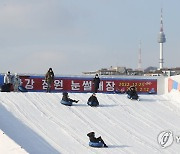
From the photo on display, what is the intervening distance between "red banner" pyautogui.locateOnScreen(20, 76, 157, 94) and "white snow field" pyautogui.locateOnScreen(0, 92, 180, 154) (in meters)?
1.44

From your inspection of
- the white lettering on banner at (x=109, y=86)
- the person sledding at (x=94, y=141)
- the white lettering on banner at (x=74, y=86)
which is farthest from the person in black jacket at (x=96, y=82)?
the person sledding at (x=94, y=141)

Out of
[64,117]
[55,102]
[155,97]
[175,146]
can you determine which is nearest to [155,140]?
[175,146]

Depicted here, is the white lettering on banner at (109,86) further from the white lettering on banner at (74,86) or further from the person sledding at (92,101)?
the person sledding at (92,101)

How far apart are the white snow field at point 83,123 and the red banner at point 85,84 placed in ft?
4.74

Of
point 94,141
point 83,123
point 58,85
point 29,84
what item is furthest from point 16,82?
point 94,141

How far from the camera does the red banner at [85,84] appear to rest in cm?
2191

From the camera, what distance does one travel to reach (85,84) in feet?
74.5

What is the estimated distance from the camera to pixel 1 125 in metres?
15.3

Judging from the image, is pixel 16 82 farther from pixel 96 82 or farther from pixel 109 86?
pixel 109 86

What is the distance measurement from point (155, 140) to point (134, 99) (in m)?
5.08

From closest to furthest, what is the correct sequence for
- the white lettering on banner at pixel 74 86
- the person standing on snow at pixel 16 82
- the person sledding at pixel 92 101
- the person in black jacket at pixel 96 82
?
the person sledding at pixel 92 101 → the person standing on snow at pixel 16 82 → the person in black jacket at pixel 96 82 → the white lettering on banner at pixel 74 86

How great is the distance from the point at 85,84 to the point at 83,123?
5774 mm

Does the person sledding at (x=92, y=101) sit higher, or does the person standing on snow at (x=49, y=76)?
the person standing on snow at (x=49, y=76)

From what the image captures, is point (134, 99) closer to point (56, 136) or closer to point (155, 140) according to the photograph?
point (155, 140)
